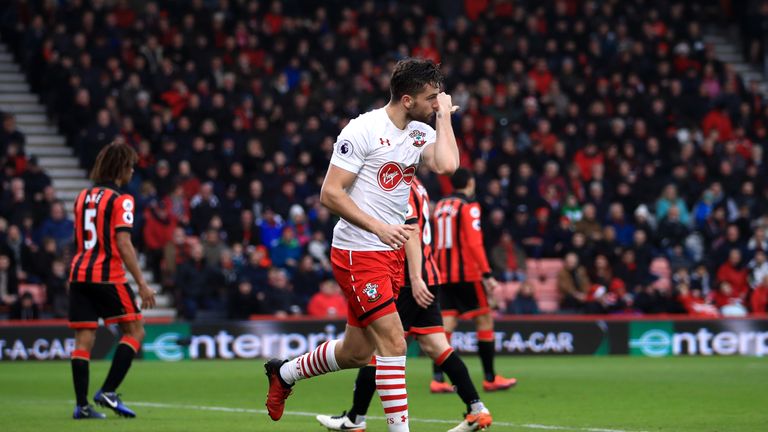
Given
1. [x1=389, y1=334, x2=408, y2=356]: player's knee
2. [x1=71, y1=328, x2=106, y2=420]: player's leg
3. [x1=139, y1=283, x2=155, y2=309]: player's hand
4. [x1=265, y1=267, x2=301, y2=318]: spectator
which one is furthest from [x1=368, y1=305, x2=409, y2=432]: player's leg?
[x1=265, y1=267, x2=301, y2=318]: spectator

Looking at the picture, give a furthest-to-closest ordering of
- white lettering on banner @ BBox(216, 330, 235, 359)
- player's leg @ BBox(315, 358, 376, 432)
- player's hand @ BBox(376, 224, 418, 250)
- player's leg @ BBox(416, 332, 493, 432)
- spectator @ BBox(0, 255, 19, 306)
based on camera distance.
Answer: white lettering on banner @ BBox(216, 330, 235, 359), spectator @ BBox(0, 255, 19, 306), player's leg @ BBox(315, 358, 376, 432), player's leg @ BBox(416, 332, 493, 432), player's hand @ BBox(376, 224, 418, 250)

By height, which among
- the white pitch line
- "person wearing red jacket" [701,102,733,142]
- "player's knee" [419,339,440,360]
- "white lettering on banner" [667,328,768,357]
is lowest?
"white lettering on banner" [667,328,768,357]

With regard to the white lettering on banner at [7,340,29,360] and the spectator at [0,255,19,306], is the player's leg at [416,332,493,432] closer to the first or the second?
the white lettering on banner at [7,340,29,360]

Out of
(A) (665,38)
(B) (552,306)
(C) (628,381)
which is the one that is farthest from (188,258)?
(A) (665,38)

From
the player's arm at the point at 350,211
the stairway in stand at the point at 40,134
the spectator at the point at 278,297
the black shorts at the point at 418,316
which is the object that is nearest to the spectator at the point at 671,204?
the spectator at the point at 278,297

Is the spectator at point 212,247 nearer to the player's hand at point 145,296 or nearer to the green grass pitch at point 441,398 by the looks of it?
the green grass pitch at point 441,398

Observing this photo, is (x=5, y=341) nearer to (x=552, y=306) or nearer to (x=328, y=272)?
(x=328, y=272)

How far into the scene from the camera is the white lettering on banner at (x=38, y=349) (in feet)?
61.5

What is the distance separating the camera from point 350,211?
7.54 meters

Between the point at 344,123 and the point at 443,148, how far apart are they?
16.4m

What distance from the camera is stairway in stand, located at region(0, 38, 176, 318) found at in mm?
23188

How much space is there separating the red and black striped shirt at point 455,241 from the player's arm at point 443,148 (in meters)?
5.05

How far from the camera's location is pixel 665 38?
29344 mm

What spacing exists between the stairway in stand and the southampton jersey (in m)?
14.5
